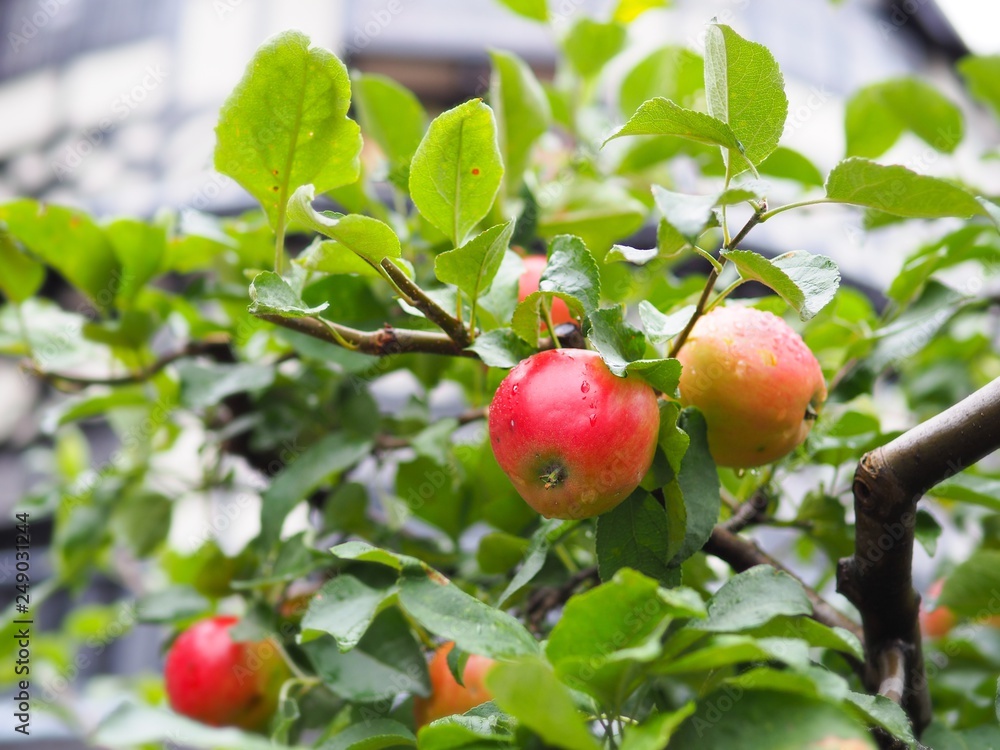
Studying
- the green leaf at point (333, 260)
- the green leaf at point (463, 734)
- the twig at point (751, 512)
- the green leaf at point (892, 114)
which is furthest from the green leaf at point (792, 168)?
the green leaf at point (463, 734)

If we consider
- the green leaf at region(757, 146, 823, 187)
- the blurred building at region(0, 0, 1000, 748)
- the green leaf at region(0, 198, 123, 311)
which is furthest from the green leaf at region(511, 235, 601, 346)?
the blurred building at region(0, 0, 1000, 748)

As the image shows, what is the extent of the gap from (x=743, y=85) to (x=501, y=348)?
6.0 inches

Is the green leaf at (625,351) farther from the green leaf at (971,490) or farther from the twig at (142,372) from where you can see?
the twig at (142,372)

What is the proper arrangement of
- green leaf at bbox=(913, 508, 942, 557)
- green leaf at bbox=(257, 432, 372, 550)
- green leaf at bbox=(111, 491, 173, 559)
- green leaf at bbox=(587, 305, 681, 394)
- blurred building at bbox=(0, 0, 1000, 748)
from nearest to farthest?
green leaf at bbox=(587, 305, 681, 394) → green leaf at bbox=(913, 508, 942, 557) → green leaf at bbox=(257, 432, 372, 550) → green leaf at bbox=(111, 491, 173, 559) → blurred building at bbox=(0, 0, 1000, 748)

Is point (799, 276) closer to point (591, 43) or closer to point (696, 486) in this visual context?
point (696, 486)

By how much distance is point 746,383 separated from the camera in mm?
410

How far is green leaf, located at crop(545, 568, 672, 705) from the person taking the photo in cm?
30

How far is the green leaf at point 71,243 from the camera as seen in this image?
25.4 inches

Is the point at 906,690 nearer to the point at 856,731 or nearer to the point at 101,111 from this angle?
the point at 856,731

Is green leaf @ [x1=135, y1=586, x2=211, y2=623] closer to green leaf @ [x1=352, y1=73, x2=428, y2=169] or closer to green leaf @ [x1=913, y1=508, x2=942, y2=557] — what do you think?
green leaf @ [x1=352, y1=73, x2=428, y2=169]

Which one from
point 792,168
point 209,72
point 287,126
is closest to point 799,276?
point 287,126

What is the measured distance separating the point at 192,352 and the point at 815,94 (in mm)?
1876

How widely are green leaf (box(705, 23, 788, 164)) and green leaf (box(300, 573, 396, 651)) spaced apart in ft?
0.83

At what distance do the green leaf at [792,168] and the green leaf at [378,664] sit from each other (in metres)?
0.43
